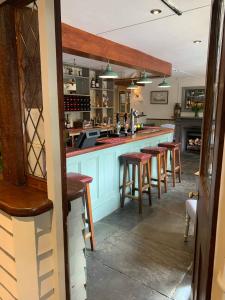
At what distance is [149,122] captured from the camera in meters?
8.80

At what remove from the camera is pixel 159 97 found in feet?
27.9

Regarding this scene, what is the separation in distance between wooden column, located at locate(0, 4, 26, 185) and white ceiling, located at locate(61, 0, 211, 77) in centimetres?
108

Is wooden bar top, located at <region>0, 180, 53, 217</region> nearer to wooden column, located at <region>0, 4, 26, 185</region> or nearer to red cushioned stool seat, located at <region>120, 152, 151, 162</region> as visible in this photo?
wooden column, located at <region>0, 4, 26, 185</region>

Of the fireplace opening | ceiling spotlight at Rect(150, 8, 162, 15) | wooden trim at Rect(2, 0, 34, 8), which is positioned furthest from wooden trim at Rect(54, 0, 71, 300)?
the fireplace opening

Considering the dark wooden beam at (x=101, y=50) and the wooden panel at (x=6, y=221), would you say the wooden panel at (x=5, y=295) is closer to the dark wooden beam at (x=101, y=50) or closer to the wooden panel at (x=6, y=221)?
the wooden panel at (x=6, y=221)

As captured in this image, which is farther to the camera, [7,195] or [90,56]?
[90,56]

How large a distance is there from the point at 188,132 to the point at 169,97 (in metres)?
1.44

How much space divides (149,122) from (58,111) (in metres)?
7.82

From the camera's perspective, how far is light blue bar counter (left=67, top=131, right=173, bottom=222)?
283 cm

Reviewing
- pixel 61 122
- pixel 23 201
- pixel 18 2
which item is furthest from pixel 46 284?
pixel 18 2

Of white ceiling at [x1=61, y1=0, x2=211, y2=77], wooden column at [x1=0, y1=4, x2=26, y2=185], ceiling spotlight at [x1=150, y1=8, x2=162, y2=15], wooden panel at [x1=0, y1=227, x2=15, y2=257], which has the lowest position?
wooden panel at [x1=0, y1=227, x2=15, y2=257]

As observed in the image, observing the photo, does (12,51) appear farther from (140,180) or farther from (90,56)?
(140,180)

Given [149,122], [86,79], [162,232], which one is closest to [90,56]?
[162,232]

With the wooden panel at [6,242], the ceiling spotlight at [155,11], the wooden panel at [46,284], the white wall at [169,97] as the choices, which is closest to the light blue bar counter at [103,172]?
the wooden panel at [6,242]
